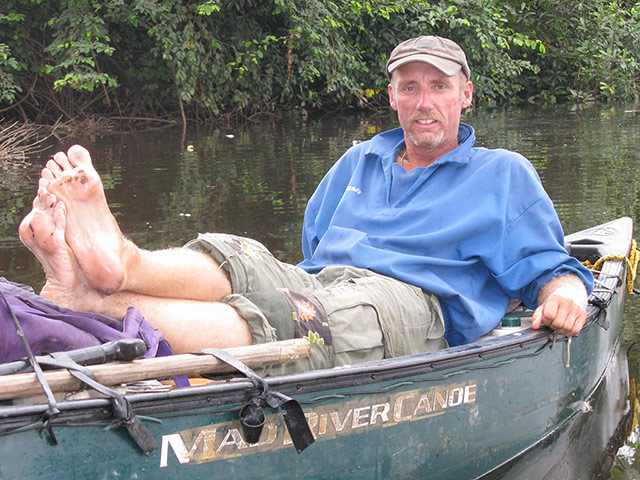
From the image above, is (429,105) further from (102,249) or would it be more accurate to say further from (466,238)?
(102,249)

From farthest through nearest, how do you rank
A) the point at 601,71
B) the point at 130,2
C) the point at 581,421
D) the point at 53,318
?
the point at 601,71
the point at 130,2
the point at 581,421
the point at 53,318

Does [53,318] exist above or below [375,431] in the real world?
above

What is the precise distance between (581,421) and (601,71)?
13.9m

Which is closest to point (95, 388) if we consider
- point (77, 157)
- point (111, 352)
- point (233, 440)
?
point (111, 352)

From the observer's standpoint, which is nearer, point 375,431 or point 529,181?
point 375,431

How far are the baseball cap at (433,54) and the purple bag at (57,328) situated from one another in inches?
54.7

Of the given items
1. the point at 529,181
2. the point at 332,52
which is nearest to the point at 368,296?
the point at 529,181

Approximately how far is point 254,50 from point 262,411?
40.8 feet

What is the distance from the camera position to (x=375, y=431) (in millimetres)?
2531

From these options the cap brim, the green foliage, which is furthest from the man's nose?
the green foliage

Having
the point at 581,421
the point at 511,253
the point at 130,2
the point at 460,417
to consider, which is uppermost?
the point at 130,2

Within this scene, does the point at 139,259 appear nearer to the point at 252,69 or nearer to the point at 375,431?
the point at 375,431

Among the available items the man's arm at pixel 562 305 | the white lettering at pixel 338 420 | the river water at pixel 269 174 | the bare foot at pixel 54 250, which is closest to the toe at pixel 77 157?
the bare foot at pixel 54 250

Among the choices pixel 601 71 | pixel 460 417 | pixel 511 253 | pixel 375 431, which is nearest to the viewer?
pixel 375 431
